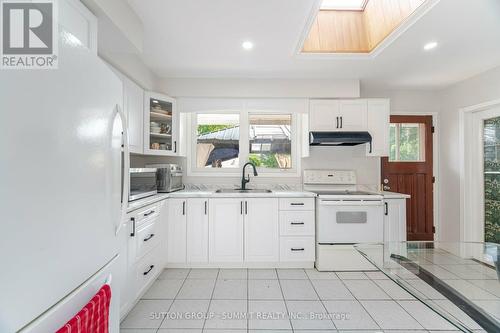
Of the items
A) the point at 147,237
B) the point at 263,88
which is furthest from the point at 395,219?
the point at 147,237

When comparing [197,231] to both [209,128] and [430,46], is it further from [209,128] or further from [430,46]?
[430,46]

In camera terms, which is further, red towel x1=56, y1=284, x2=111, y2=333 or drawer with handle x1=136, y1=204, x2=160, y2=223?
drawer with handle x1=136, y1=204, x2=160, y2=223

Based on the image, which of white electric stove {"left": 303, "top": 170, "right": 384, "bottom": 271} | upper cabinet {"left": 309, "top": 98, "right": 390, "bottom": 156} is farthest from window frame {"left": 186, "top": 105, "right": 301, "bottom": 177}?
white electric stove {"left": 303, "top": 170, "right": 384, "bottom": 271}

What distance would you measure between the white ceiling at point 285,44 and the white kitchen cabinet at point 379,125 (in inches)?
14.8

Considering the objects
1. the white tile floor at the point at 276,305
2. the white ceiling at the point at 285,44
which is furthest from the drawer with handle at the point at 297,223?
the white ceiling at the point at 285,44

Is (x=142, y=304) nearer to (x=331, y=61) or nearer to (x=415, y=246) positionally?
(x=415, y=246)

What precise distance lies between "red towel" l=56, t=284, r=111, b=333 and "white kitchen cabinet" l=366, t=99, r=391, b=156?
10.6ft

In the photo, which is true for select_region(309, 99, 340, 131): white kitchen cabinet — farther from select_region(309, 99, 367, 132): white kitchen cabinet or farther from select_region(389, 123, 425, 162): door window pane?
select_region(389, 123, 425, 162): door window pane

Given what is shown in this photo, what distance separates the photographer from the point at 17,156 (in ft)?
1.87

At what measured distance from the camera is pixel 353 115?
3.16 metres

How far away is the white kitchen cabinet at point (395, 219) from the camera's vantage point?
113 inches

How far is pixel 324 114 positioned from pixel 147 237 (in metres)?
2.62

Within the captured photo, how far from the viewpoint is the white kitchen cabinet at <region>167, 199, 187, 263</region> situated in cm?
279

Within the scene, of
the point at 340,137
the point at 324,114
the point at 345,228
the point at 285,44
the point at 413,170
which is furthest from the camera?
the point at 413,170
